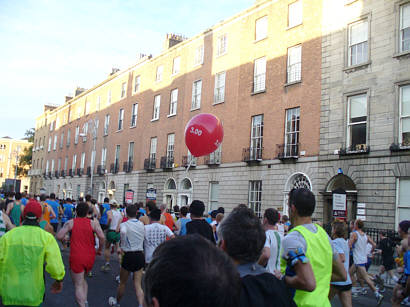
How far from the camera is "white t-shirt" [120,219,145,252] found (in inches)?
334

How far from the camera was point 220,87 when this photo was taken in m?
29.5

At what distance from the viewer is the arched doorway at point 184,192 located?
30966 millimetres

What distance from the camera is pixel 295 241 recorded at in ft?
12.2

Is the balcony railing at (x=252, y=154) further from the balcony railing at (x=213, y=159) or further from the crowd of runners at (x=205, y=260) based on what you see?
the crowd of runners at (x=205, y=260)

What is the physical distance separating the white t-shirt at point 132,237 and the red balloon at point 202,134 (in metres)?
3.23

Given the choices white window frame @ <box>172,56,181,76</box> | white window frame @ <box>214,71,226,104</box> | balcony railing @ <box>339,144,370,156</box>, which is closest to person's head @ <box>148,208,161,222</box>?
balcony railing @ <box>339,144,370,156</box>

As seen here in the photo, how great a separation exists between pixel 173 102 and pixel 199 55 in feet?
14.9

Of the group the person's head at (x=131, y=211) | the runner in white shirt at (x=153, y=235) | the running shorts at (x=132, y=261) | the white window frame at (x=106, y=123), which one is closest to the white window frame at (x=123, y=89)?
the white window frame at (x=106, y=123)

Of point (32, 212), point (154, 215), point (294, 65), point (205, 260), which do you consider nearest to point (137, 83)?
point (294, 65)

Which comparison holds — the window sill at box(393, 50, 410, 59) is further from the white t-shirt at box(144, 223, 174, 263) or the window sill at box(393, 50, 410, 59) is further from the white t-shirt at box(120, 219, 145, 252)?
the white t-shirt at box(120, 219, 145, 252)

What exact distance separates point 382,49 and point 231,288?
19.7 meters

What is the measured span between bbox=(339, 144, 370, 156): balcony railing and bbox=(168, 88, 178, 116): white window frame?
54.7ft

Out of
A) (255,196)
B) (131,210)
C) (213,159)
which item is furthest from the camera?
(213,159)

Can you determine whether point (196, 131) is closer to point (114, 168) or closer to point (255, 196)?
point (255, 196)
